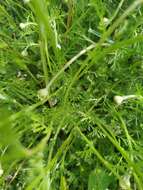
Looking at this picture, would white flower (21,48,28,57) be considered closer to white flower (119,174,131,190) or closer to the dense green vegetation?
the dense green vegetation

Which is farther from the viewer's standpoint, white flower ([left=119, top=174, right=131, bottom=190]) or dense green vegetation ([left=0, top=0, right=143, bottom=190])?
dense green vegetation ([left=0, top=0, right=143, bottom=190])

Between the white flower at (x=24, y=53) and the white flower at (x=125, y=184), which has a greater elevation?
the white flower at (x=24, y=53)

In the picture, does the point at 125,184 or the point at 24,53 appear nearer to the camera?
the point at 125,184

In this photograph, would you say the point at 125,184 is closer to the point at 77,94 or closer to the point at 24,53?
the point at 77,94

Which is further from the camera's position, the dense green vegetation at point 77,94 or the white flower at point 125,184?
the dense green vegetation at point 77,94

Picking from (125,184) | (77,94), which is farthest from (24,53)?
(125,184)

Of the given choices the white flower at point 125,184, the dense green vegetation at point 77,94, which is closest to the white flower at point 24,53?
the dense green vegetation at point 77,94

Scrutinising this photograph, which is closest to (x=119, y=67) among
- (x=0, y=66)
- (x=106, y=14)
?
(x=106, y=14)

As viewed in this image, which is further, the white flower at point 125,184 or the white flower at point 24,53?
the white flower at point 24,53

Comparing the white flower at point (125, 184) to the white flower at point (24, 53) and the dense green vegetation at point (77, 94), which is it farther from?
the white flower at point (24, 53)

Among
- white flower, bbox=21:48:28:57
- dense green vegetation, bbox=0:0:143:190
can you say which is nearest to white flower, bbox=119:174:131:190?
dense green vegetation, bbox=0:0:143:190

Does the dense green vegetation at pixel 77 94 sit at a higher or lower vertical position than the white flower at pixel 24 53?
lower

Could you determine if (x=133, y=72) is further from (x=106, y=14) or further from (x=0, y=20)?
(x=0, y=20)
